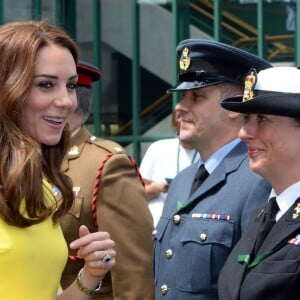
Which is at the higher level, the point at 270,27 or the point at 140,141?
the point at 270,27

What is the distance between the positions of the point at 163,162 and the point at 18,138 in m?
3.15

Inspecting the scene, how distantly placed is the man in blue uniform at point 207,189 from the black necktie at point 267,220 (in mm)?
300

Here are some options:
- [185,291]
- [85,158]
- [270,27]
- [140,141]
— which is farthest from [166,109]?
[185,291]

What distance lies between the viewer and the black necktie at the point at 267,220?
8.98 feet

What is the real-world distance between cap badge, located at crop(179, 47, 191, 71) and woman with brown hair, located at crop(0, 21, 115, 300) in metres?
0.89

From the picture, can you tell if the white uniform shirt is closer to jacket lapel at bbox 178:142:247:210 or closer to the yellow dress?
jacket lapel at bbox 178:142:247:210

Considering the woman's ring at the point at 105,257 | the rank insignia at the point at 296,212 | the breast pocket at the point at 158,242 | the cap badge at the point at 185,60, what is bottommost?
the breast pocket at the point at 158,242

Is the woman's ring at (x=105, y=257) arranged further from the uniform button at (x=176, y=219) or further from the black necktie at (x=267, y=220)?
the uniform button at (x=176, y=219)

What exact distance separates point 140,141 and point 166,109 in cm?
58

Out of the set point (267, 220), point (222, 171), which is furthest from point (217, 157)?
point (267, 220)

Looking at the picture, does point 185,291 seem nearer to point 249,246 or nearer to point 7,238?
point 249,246

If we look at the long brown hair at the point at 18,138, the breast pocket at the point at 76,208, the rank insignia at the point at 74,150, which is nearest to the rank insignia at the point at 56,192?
the long brown hair at the point at 18,138

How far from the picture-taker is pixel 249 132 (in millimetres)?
2836

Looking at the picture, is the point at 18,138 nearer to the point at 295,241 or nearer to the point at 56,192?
the point at 56,192
